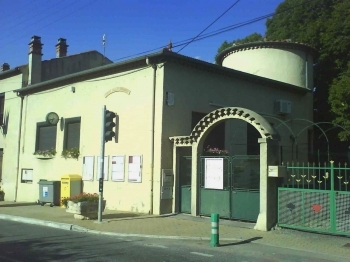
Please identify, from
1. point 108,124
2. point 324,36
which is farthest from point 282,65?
point 108,124

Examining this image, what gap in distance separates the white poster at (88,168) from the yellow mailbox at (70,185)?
0.32m

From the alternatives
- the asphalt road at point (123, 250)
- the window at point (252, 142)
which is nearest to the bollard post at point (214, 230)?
the asphalt road at point (123, 250)

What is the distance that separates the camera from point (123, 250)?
863 cm

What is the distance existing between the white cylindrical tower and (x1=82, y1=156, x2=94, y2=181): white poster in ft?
33.0

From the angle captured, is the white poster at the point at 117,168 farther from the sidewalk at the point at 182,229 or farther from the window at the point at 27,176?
the window at the point at 27,176

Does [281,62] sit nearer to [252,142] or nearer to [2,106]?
[252,142]

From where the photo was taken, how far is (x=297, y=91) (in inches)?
833

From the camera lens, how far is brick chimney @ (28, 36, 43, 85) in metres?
22.2

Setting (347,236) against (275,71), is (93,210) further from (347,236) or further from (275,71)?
(275,71)

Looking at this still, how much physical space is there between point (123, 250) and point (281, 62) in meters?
16.4

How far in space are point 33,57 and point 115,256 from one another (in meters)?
16.9

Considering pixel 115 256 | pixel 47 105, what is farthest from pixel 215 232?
pixel 47 105

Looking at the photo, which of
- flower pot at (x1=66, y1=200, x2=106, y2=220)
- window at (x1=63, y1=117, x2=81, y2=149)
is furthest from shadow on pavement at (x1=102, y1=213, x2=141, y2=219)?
window at (x1=63, y1=117, x2=81, y2=149)

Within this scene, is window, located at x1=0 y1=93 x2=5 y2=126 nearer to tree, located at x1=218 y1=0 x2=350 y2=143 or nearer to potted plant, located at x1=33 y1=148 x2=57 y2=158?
potted plant, located at x1=33 y1=148 x2=57 y2=158
